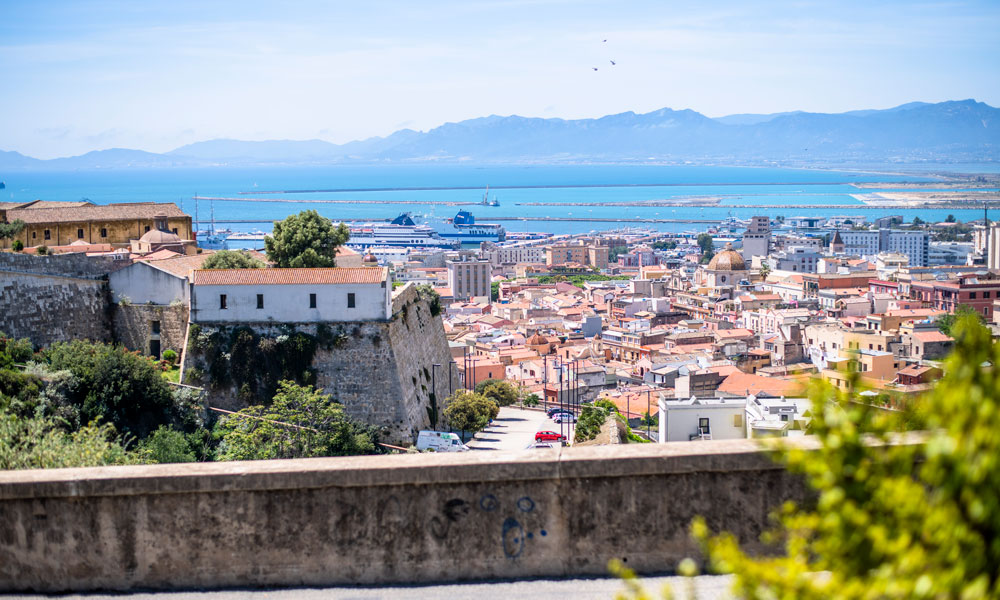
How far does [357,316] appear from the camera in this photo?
58.0 ft

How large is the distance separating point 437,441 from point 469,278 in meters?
60.0

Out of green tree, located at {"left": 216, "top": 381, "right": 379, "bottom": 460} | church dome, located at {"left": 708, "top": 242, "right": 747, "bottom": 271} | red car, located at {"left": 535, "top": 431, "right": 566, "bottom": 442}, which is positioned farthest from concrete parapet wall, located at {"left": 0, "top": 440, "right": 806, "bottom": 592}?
church dome, located at {"left": 708, "top": 242, "right": 747, "bottom": 271}

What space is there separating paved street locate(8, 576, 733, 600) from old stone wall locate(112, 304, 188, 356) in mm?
15414

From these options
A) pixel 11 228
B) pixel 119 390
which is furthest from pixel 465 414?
pixel 11 228

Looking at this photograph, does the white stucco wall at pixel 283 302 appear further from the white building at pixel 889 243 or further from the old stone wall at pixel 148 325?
the white building at pixel 889 243

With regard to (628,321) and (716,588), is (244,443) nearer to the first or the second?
(716,588)

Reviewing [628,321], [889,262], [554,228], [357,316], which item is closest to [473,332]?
[628,321]

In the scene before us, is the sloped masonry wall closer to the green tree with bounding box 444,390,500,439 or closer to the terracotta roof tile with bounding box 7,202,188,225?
the green tree with bounding box 444,390,500,439

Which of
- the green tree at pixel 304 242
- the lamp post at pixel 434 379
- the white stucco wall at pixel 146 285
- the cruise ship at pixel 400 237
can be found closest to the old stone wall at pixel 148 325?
the white stucco wall at pixel 146 285

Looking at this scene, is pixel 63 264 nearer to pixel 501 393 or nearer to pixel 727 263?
pixel 501 393

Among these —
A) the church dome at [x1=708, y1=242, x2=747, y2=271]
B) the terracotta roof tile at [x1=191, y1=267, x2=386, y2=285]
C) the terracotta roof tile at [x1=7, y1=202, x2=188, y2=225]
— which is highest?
the terracotta roof tile at [x1=7, y1=202, x2=188, y2=225]

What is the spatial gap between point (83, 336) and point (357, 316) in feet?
15.8

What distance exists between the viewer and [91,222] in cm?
2538

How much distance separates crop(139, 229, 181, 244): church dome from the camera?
24.7m
